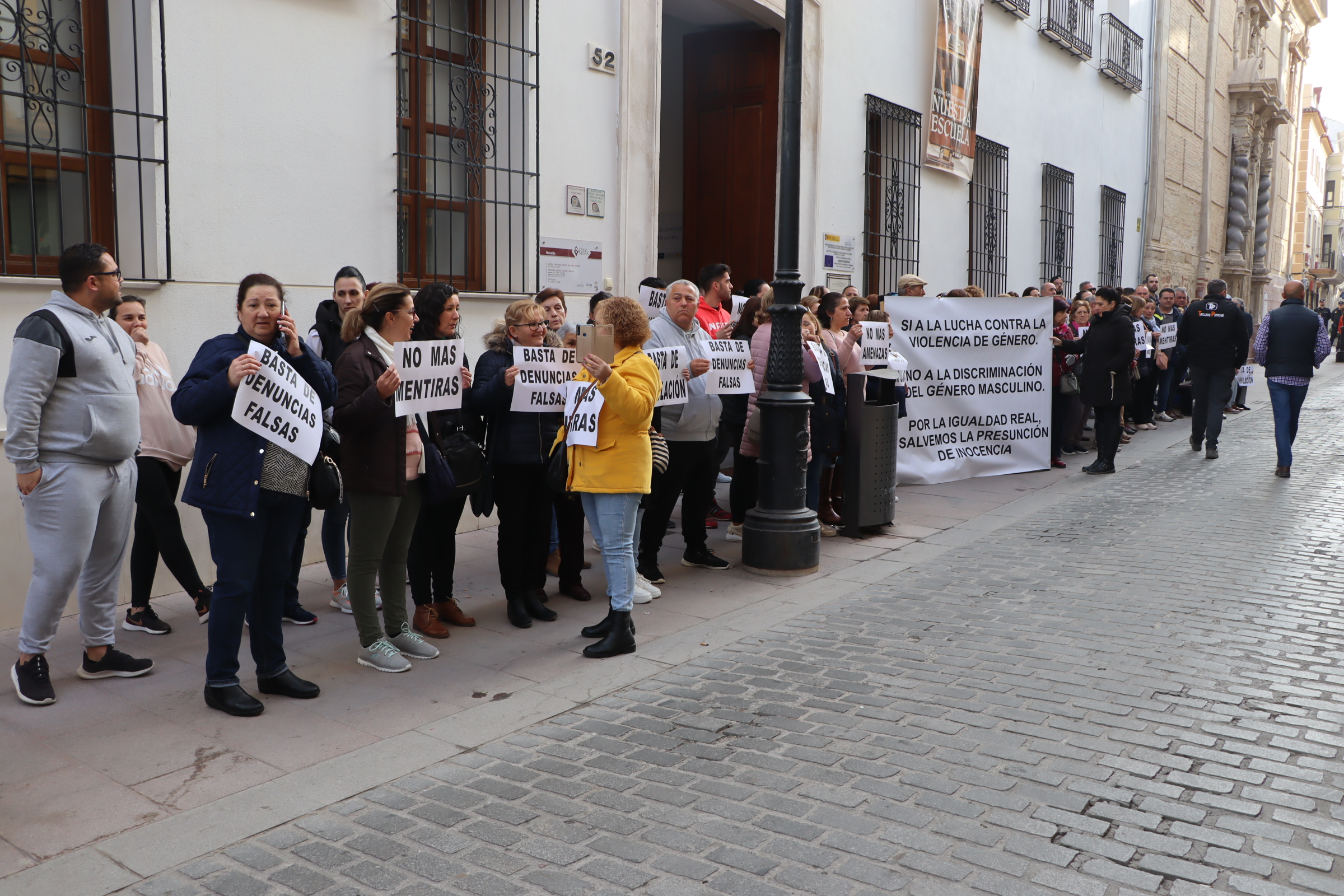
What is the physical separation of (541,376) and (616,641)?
1523 mm

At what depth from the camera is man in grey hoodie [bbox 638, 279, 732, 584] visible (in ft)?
22.0

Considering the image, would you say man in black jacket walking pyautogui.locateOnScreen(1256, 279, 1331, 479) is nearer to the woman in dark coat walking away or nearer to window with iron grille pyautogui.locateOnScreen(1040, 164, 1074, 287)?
the woman in dark coat walking away

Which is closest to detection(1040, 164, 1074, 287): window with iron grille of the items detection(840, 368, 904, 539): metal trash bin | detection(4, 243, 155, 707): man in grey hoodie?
detection(840, 368, 904, 539): metal trash bin

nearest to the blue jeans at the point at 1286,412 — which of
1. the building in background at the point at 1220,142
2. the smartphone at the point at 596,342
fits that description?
the smartphone at the point at 596,342

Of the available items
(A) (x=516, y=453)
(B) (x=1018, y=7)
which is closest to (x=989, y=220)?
(B) (x=1018, y=7)

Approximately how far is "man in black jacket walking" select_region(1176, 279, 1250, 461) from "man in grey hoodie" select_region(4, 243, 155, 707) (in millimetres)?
11695

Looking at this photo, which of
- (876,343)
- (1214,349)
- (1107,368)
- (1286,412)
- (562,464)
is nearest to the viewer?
(562,464)

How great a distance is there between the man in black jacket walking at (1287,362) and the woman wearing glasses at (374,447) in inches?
380

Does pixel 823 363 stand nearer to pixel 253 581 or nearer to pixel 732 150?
pixel 253 581

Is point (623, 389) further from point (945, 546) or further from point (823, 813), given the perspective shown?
point (945, 546)

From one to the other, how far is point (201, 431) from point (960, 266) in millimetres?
13765

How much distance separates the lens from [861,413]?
8.26 meters

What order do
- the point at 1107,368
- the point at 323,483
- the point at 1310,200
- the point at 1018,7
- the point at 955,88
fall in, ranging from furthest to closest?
1. the point at 1310,200
2. the point at 1018,7
3. the point at 955,88
4. the point at 1107,368
5. the point at 323,483

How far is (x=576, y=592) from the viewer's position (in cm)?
657
